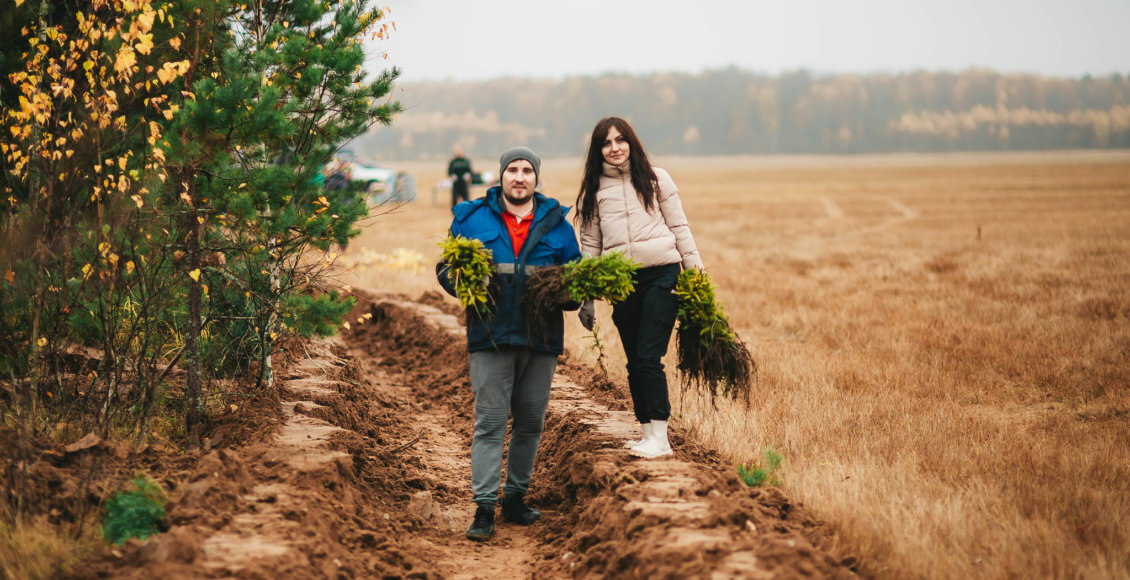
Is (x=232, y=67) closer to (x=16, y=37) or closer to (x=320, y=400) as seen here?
(x=16, y=37)

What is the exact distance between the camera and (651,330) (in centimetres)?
513

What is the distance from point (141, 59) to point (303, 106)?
103 centimetres

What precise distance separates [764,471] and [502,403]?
5.13 feet

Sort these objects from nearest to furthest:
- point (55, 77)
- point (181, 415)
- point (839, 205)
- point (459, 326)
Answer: point (55, 77) → point (181, 415) → point (459, 326) → point (839, 205)

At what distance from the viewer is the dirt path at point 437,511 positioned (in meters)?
3.59

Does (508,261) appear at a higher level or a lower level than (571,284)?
higher

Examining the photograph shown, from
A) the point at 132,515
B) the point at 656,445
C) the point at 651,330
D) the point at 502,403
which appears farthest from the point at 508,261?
the point at 132,515

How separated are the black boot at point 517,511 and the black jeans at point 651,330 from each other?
86 cm

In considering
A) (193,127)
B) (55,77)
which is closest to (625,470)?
(193,127)

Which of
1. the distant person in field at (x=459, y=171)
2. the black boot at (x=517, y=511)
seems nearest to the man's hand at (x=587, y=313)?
the black boot at (x=517, y=511)

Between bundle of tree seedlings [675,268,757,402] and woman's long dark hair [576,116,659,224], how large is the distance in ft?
1.81

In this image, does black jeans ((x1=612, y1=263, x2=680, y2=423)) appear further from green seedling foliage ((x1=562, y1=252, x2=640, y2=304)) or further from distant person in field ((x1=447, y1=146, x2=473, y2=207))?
distant person in field ((x1=447, y1=146, x2=473, y2=207))

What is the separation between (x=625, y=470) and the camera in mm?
4816

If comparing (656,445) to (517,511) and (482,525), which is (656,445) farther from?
(482,525)
